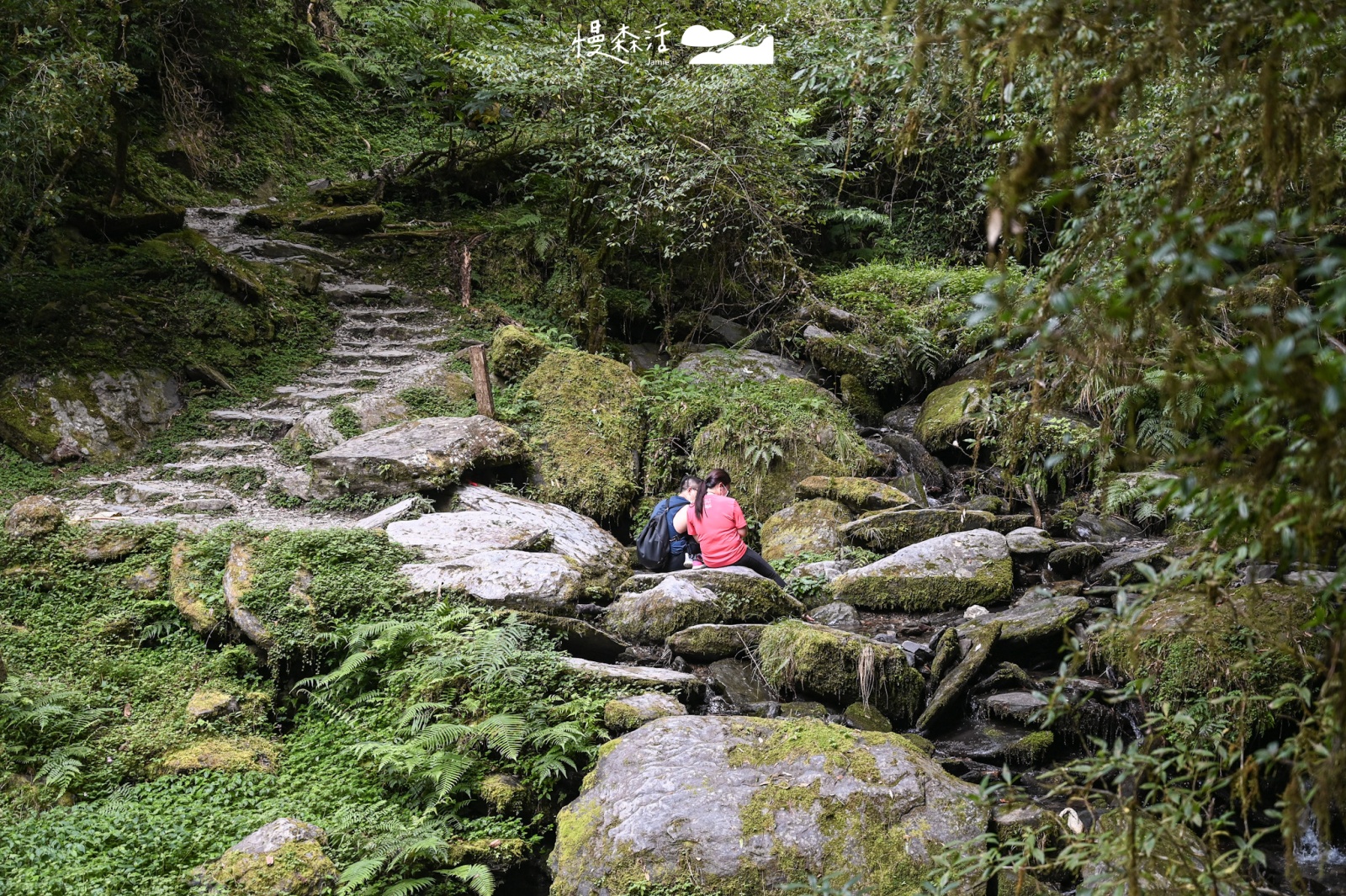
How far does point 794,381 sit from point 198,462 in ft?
24.7

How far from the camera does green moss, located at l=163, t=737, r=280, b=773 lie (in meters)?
4.89

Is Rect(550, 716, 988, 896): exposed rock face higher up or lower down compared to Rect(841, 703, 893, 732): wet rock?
higher up

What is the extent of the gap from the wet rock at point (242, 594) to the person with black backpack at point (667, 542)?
339 cm

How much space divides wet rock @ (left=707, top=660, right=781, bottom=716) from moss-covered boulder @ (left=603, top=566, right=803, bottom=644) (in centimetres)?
52

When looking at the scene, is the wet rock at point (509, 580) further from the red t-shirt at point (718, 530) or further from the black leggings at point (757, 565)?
the black leggings at point (757, 565)

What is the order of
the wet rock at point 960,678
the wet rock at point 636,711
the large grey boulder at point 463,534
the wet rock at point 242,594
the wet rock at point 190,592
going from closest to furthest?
the wet rock at point 636,711
the wet rock at point 960,678
the wet rock at point 242,594
the wet rock at point 190,592
the large grey boulder at point 463,534

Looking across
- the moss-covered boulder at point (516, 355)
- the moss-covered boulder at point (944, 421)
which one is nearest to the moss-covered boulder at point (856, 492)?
the moss-covered boulder at point (944, 421)

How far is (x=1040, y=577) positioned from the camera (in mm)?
7707

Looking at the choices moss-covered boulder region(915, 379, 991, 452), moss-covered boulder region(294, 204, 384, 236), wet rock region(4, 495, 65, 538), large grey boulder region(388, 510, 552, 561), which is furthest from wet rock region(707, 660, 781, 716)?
moss-covered boulder region(294, 204, 384, 236)

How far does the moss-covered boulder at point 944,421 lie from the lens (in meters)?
10.7

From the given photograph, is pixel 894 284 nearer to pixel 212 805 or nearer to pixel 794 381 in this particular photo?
pixel 794 381

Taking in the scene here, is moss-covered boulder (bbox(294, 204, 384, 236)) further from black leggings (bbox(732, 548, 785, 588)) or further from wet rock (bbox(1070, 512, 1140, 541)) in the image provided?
wet rock (bbox(1070, 512, 1140, 541))

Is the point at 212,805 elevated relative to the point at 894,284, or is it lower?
lower

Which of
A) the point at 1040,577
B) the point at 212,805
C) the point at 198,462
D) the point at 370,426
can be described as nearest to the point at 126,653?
the point at 212,805
